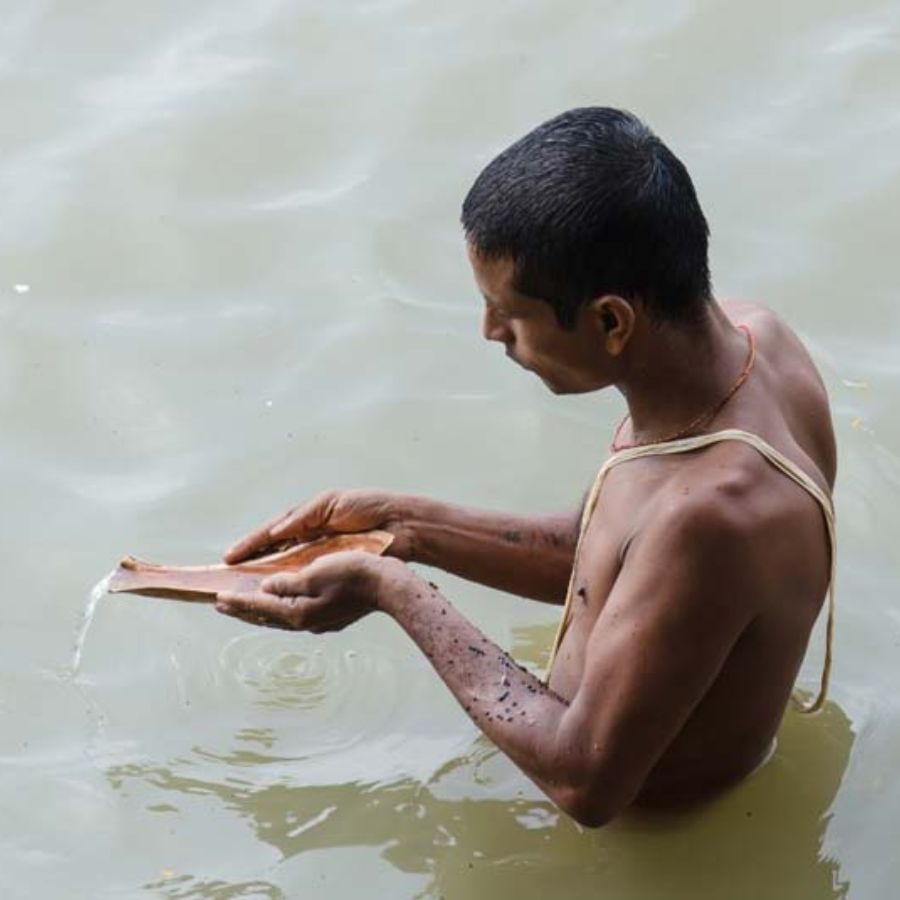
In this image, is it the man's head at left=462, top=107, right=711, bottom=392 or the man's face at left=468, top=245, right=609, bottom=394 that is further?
the man's face at left=468, top=245, right=609, bottom=394

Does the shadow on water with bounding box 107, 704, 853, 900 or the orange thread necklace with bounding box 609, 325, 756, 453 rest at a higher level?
the orange thread necklace with bounding box 609, 325, 756, 453

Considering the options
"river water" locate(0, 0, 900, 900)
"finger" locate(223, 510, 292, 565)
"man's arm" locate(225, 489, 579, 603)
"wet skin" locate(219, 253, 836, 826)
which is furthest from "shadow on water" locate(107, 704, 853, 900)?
"finger" locate(223, 510, 292, 565)

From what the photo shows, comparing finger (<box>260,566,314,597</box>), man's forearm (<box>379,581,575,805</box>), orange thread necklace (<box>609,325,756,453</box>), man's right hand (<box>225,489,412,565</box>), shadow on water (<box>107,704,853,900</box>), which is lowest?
shadow on water (<box>107,704,853,900</box>)

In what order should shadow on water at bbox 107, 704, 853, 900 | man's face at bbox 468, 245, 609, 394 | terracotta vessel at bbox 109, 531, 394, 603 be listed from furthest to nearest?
terracotta vessel at bbox 109, 531, 394, 603, shadow on water at bbox 107, 704, 853, 900, man's face at bbox 468, 245, 609, 394

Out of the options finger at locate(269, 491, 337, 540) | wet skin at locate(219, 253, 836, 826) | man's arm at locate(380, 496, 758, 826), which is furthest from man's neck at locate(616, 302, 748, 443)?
finger at locate(269, 491, 337, 540)

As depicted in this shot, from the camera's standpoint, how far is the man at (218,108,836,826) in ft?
9.36

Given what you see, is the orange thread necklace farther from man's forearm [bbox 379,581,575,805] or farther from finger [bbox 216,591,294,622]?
finger [bbox 216,591,294,622]

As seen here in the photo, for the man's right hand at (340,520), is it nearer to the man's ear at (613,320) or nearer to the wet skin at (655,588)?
the wet skin at (655,588)

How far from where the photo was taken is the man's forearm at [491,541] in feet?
11.7

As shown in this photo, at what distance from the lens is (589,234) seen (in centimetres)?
283

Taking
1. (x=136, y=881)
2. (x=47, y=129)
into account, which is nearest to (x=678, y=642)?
(x=136, y=881)

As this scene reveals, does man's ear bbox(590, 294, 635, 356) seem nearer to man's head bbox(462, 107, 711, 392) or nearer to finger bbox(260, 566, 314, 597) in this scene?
man's head bbox(462, 107, 711, 392)

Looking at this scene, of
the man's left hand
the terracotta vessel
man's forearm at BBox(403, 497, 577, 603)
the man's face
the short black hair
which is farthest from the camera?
man's forearm at BBox(403, 497, 577, 603)

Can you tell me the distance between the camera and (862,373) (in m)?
4.59
